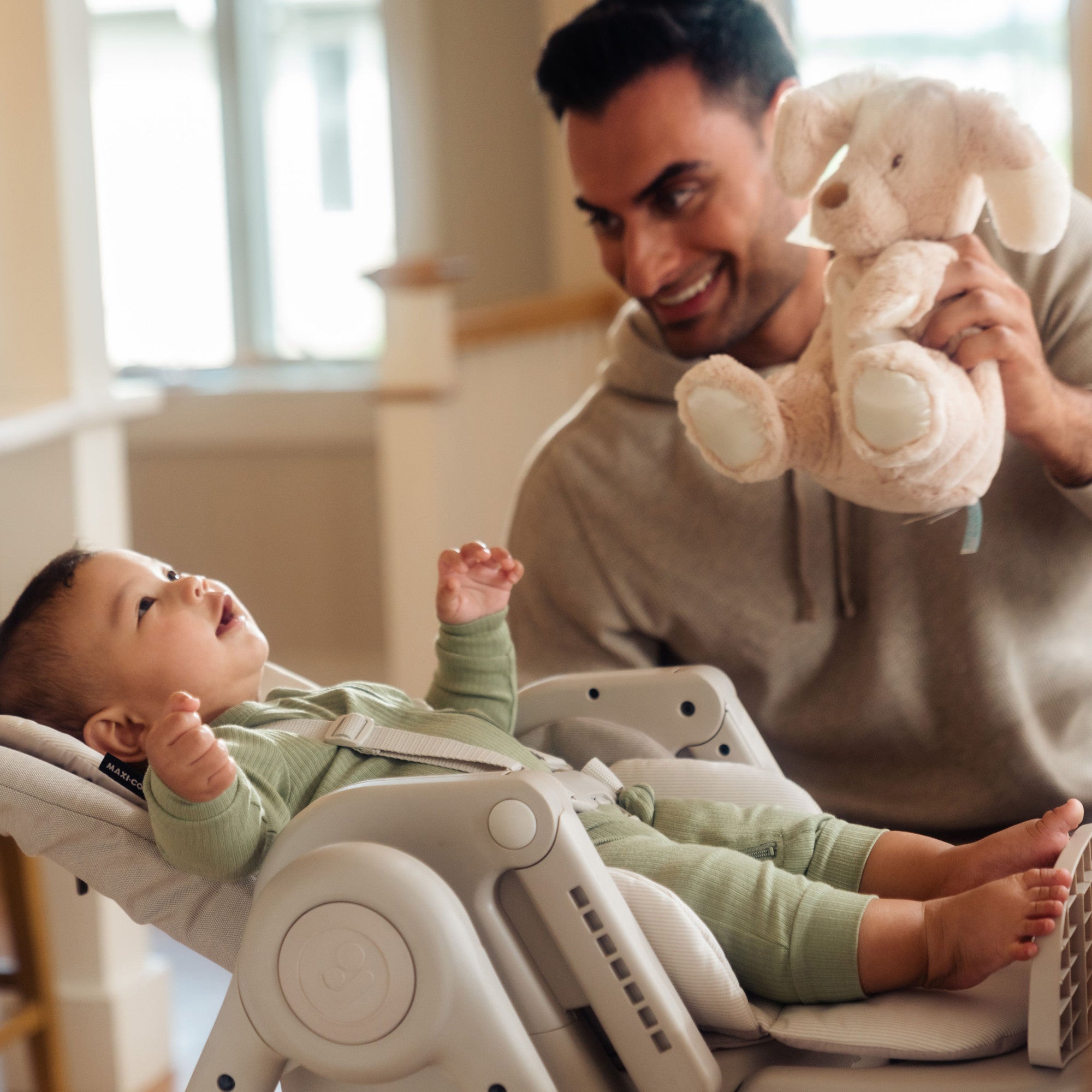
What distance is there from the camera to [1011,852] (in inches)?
38.7

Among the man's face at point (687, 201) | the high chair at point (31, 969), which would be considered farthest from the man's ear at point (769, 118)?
the high chair at point (31, 969)

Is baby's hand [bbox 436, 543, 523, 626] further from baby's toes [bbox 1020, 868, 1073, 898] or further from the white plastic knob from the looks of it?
baby's toes [bbox 1020, 868, 1073, 898]

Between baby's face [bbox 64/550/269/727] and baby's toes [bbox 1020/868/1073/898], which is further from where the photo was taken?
baby's face [bbox 64/550/269/727]

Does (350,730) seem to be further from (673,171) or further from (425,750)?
(673,171)

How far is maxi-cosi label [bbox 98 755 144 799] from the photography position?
3.33 feet

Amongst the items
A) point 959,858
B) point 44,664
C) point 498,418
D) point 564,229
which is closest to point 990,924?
point 959,858

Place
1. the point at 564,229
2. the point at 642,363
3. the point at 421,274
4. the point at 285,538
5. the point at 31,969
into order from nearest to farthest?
1. the point at 642,363
2. the point at 31,969
3. the point at 421,274
4. the point at 564,229
5. the point at 285,538

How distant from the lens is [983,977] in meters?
0.91

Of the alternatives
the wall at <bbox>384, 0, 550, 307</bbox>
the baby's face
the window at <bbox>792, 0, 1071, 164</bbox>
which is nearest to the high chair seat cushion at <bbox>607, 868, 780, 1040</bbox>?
the baby's face

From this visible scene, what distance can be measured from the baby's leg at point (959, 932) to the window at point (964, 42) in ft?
8.42

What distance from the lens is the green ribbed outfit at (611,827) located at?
3.06 ft

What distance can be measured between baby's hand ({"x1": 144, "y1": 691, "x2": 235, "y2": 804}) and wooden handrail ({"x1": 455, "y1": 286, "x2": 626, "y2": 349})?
158 centimetres

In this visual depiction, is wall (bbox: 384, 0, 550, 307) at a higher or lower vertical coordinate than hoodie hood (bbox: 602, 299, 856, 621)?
higher

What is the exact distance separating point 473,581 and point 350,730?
21 centimetres
